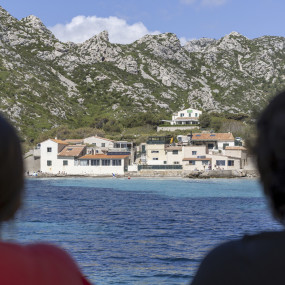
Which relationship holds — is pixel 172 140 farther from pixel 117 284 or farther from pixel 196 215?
pixel 117 284

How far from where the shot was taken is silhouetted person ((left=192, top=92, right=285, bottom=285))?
1.33 m

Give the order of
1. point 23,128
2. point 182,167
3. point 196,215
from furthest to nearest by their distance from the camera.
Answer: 1. point 23,128
2. point 182,167
3. point 196,215

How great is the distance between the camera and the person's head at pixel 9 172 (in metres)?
1.46

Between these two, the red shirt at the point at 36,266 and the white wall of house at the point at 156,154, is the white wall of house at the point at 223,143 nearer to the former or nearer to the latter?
the white wall of house at the point at 156,154

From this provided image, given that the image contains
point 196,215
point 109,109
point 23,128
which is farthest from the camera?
point 109,109

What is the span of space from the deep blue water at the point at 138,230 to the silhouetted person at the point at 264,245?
67 centimetres

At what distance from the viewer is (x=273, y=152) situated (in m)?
1.44

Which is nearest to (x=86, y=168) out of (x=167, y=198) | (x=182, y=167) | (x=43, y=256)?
(x=182, y=167)

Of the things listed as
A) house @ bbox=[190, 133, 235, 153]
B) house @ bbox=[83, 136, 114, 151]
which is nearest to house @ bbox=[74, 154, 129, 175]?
house @ bbox=[83, 136, 114, 151]

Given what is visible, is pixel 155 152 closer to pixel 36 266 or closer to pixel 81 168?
pixel 81 168

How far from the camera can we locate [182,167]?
7644 cm

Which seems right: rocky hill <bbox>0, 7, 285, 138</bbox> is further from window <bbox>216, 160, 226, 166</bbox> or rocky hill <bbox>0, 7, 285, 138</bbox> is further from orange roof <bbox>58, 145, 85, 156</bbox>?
window <bbox>216, 160, 226, 166</bbox>

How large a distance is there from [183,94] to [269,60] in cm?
4183

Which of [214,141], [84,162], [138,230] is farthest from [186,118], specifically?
[138,230]
